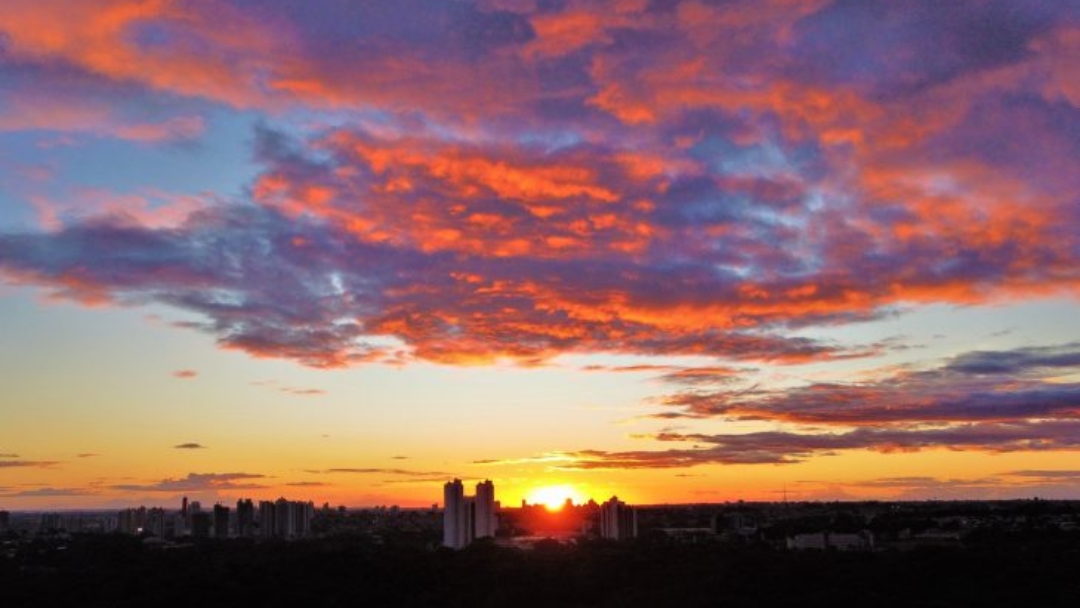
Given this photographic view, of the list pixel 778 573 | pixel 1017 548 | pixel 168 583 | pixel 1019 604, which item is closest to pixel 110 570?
pixel 168 583

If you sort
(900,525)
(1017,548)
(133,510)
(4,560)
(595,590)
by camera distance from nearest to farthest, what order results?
(595,590)
(1017,548)
(4,560)
(900,525)
(133,510)

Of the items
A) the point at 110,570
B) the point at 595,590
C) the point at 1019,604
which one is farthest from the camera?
the point at 110,570

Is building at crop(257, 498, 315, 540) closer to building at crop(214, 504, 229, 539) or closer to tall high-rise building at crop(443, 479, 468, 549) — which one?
building at crop(214, 504, 229, 539)

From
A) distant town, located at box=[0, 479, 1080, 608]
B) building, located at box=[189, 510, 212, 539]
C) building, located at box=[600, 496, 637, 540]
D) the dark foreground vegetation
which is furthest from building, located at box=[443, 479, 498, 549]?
building, located at box=[189, 510, 212, 539]

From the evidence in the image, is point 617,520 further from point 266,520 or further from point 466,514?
point 266,520

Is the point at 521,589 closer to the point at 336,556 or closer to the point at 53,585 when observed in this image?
the point at 336,556

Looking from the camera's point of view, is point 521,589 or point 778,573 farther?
point 521,589

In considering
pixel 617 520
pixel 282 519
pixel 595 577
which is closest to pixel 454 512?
pixel 617 520
